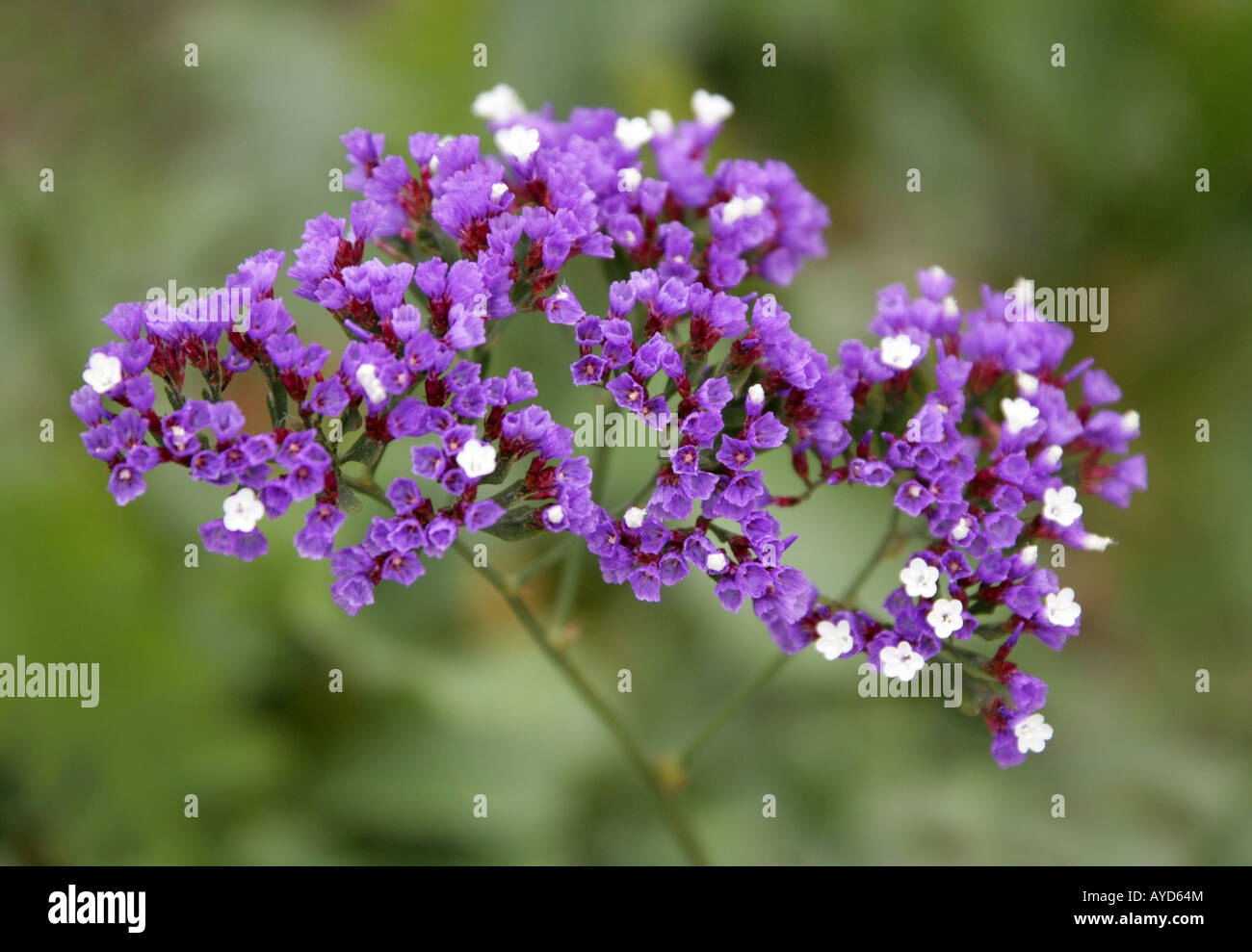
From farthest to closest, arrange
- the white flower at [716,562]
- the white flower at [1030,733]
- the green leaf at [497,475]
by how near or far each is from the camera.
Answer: the white flower at [1030,733], the green leaf at [497,475], the white flower at [716,562]

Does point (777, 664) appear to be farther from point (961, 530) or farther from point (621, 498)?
point (621, 498)

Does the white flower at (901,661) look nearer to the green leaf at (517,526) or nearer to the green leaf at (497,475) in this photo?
the green leaf at (517,526)

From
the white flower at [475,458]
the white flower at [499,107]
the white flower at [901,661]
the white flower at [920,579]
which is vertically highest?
the white flower at [499,107]

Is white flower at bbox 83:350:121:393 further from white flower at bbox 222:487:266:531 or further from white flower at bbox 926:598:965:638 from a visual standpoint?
white flower at bbox 926:598:965:638

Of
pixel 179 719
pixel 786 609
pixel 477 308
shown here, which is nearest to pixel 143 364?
pixel 477 308

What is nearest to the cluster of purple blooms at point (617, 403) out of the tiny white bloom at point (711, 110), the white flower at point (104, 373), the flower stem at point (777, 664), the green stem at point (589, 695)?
the white flower at point (104, 373)

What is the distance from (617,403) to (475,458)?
1.55 feet

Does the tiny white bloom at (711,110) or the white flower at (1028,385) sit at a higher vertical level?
the tiny white bloom at (711,110)

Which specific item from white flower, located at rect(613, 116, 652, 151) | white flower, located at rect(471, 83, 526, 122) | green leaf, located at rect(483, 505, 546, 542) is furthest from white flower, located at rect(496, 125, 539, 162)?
green leaf, located at rect(483, 505, 546, 542)

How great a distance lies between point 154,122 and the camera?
28.2 feet

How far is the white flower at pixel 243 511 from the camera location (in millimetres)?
2863

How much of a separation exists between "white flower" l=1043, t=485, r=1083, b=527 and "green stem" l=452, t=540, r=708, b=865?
5.42ft

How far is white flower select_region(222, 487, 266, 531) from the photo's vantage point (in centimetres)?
286

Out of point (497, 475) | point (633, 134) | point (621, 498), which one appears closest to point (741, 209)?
point (633, 134)
